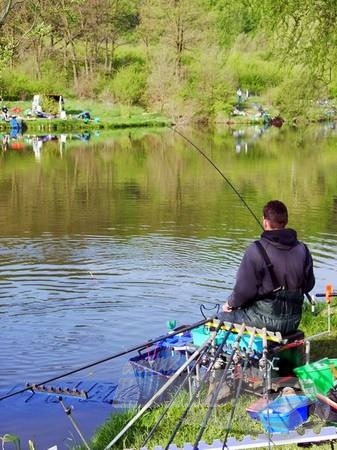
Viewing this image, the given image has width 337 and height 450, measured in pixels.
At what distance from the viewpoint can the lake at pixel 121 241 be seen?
359 inches

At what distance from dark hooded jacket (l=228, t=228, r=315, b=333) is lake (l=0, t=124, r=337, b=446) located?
2.38 m

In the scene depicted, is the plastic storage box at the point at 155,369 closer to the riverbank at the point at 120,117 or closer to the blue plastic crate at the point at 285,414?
the blue plastic crate at the point at 285,414

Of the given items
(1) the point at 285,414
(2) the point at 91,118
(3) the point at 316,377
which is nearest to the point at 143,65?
(2) the point at 91,118

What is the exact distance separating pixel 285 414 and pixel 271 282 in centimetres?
88

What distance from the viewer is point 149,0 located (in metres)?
60.9

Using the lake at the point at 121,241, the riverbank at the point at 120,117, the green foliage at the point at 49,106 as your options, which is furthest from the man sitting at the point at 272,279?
the green foliage at the point at 49,106

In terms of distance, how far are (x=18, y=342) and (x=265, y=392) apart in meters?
4.28

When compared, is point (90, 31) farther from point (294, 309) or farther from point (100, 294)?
point (294, 309)

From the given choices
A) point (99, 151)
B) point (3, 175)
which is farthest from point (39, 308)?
point (99, 151)

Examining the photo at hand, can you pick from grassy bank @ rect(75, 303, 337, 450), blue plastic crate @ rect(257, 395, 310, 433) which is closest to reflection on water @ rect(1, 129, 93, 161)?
grassy bank @ rect(75, 303, 337, 450)

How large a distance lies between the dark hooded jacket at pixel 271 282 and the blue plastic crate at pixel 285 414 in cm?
57

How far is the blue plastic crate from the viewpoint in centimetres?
491

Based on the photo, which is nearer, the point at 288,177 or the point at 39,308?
the point at 39,308

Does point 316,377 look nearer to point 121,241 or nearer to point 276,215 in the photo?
point 276,215
